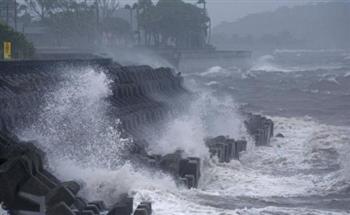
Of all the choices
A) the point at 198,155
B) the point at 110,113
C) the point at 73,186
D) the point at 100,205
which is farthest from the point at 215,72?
the point at 100,205

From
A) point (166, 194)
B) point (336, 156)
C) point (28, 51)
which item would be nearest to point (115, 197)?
point (166, 194)

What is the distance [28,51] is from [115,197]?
18763mm

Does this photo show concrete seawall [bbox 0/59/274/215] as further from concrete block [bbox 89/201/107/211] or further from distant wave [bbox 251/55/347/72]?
distant wave [bbox 251/55/347/72]

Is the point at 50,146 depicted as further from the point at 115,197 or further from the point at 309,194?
the point at 309,194

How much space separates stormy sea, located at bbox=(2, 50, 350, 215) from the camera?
12.9 meters

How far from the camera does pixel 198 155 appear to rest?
1777 cm

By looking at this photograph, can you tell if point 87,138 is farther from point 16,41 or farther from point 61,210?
point 16,41

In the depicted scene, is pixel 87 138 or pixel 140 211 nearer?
pixel 140 211

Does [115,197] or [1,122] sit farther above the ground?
[1,122]

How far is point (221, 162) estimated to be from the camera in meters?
18.2

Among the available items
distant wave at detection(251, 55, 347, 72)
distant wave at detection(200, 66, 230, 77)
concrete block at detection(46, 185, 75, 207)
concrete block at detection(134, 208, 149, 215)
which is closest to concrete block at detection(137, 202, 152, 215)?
concrete block at detection(134, 208, 149, 215)

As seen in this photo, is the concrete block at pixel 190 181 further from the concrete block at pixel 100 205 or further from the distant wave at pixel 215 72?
the distant wave at pixel 215 72

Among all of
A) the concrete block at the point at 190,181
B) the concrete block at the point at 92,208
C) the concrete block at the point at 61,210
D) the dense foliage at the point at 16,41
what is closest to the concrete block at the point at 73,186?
the concrete block at the point at 92,208

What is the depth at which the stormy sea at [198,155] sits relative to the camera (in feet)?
42.3
